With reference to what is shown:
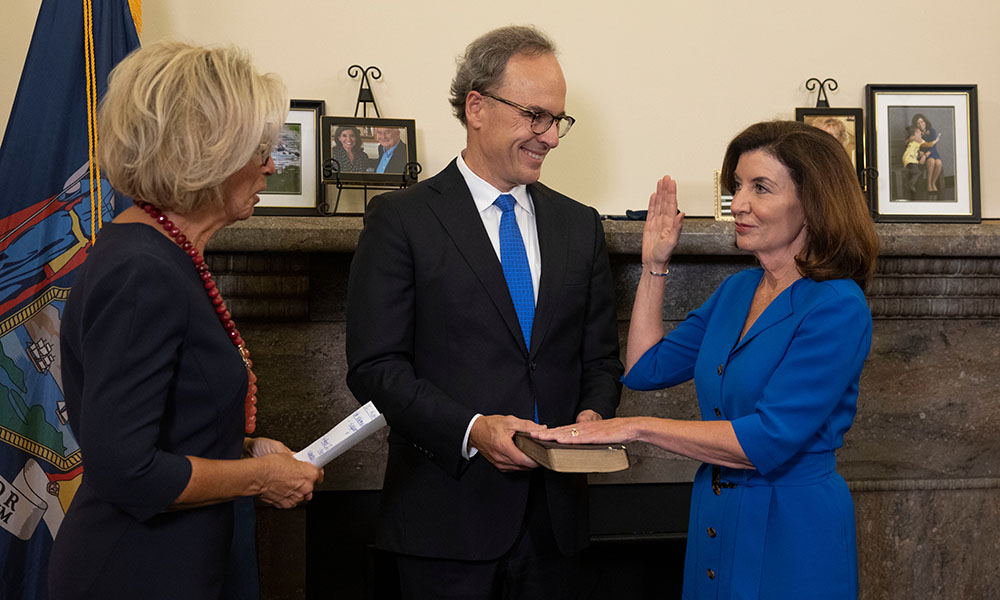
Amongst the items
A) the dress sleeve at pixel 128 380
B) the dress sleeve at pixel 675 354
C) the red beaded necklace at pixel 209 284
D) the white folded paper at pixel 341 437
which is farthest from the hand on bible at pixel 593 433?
the dress sleeve at pixel 128 380

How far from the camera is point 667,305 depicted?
3.17m

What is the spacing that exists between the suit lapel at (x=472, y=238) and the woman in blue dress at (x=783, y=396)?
0.34 metres

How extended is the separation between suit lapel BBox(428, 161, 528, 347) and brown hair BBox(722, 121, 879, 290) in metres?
0.62

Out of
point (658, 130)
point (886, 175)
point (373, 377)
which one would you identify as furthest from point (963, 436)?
point (373, 377)

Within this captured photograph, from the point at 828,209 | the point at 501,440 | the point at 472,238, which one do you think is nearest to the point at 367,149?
the point at 472,238

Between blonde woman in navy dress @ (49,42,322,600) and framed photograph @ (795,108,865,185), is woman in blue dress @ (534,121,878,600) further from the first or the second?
framed photograph @ (795,108,865,185)

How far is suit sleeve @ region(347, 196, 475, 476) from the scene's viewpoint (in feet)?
6.03

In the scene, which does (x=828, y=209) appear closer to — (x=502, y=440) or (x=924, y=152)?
(x=502, y=440)

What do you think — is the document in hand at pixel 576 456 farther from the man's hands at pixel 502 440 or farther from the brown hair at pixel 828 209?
the brown hair at pixel 828 209

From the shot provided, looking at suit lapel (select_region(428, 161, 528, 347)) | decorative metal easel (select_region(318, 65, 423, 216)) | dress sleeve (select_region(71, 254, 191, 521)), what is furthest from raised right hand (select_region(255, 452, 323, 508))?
decorative metal easel (select_region(318, 65, 423, 216))

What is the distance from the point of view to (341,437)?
1.59 m

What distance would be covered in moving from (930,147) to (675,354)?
5.24 ft

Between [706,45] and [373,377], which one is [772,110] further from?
[373,377]

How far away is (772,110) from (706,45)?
0.33 m
